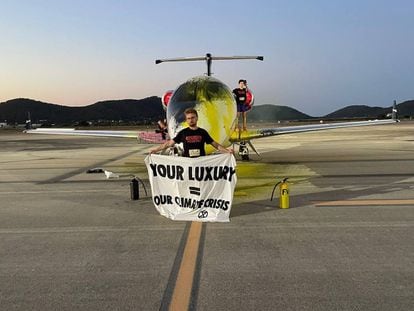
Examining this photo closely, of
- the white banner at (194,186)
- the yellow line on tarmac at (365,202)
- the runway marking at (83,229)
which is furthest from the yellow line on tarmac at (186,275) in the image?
the yellow line on tarmac at (365,202)

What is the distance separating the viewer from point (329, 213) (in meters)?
7.73

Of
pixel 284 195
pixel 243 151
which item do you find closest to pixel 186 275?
pixel 284 195

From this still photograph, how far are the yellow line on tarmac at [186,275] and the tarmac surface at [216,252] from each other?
0.01 m

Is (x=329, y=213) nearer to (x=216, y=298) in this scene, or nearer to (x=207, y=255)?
(x=207, y=255)

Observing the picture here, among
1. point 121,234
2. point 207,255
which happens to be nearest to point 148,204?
point 121,234

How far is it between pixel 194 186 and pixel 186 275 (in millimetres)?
2995

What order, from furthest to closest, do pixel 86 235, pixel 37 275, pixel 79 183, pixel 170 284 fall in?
pixel 79 183, pixel 86 235, pixel 37 275, pixel 170 284

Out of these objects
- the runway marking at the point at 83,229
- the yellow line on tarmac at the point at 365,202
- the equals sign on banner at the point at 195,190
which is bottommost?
the runway marking at the point at 83,229

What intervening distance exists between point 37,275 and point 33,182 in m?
8.31

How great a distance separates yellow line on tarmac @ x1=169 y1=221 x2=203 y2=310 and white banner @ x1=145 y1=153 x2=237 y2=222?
829 mm

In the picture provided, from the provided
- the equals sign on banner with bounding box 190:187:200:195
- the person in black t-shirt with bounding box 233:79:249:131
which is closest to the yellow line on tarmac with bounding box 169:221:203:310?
the equals sign on banner with bounding box 190:187:200:195

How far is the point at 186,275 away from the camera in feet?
16.0

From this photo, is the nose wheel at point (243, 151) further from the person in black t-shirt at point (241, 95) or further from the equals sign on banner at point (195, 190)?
the equals sign on banner at point (195, 190)

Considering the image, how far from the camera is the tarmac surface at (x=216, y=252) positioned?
14.0ft
